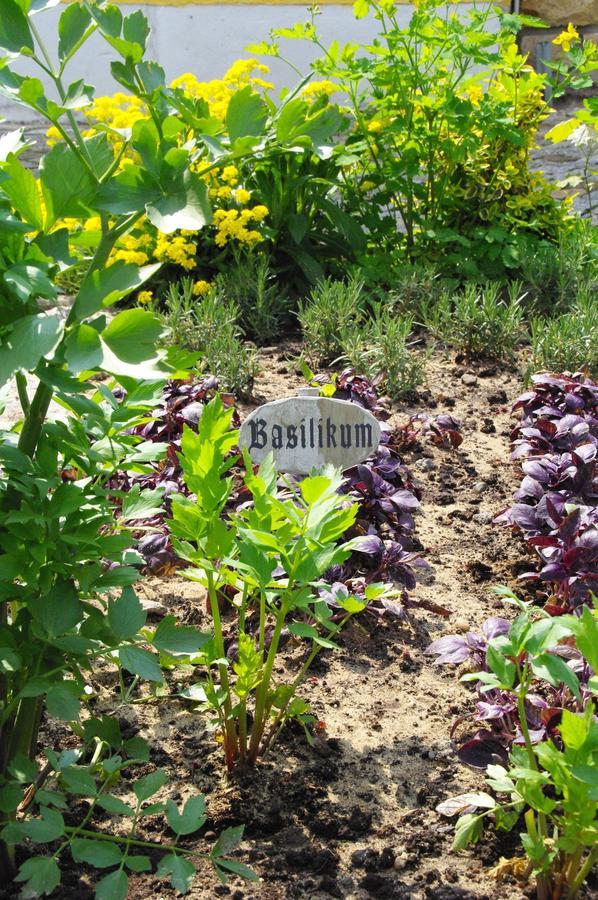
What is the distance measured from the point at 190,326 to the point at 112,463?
2721mm

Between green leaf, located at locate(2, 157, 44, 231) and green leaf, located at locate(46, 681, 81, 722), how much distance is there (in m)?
0.71

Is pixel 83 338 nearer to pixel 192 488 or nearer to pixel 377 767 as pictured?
pixel 192 488

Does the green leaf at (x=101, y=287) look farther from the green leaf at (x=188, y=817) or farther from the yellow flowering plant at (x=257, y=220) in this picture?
the yellow flowering plant at (x=257, y=220)

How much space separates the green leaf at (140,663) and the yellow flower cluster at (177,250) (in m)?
3.40

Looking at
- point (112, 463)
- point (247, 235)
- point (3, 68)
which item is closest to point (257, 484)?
point (112, 463)

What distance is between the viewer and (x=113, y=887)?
165cm

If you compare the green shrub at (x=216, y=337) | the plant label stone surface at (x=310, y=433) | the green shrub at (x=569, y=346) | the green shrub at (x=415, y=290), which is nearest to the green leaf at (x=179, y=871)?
the plant label stone surface at (x=310, y=433)

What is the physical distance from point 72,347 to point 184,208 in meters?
0.25

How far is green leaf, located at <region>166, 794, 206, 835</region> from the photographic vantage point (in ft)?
5.67

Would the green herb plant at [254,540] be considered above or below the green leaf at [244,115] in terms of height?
below

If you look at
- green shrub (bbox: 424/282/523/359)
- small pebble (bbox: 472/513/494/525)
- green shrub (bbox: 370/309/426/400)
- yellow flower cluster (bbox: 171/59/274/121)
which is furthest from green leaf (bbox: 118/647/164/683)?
yellow flower cluster (bbox: 171/59/274/121)

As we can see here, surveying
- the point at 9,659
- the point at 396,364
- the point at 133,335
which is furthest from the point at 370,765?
the point at 396,364

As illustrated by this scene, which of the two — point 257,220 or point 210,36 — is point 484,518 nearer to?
point 257,220

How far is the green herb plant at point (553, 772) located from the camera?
63.9 inches
